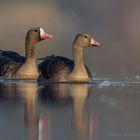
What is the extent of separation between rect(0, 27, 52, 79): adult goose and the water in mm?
5825

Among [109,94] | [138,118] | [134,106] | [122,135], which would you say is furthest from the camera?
[109,94]

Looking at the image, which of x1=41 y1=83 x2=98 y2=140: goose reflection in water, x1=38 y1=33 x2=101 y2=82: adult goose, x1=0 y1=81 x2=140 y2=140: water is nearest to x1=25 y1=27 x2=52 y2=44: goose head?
x1=38 y1=33 x2=101 y2=82: adult goose

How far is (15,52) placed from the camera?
20.1m

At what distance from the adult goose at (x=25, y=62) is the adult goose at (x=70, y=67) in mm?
331

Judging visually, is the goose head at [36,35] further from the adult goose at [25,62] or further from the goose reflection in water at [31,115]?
the goose reflection in water at [31,115]

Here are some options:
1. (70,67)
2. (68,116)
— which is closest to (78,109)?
(68,116)

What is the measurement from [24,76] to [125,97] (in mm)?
6538

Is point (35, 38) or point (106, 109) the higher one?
point (35, 38)

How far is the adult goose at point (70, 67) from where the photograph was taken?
52.4ft

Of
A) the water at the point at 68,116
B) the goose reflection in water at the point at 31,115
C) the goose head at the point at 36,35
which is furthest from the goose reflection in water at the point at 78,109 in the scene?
the goose head at the point at 36,35

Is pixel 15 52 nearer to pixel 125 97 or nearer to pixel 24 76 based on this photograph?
pixel 24 76

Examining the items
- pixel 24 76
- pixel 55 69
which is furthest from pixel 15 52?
pixel 55 69

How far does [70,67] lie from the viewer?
16766 mm

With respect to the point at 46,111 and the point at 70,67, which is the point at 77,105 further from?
the point at 70,67
